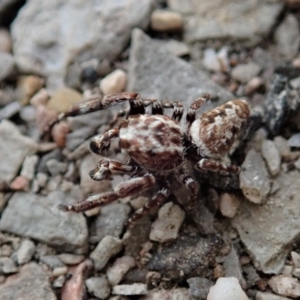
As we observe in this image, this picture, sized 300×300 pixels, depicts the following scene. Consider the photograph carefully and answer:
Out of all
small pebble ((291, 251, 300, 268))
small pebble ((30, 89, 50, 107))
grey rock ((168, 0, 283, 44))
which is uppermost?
grey rock ((168, 0, 283, 44))

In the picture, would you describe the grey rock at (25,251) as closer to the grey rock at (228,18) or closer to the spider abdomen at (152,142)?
the spider abdomen at (152,142)

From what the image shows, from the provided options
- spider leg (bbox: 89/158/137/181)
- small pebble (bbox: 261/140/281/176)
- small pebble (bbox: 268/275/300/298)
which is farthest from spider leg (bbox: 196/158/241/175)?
small pebble (bbox: 268/275/300/298)

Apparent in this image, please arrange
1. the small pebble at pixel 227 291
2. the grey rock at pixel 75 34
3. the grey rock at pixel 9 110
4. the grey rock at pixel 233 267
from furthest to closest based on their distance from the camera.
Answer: the grey rock at pixel 75 34 → the grey rock at pixel 9 110 → the grey rock at pixel 233 267 → the small pebble at pixel 227 291

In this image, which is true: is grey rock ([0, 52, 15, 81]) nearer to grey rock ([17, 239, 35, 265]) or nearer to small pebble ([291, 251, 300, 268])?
grey rock ([17, 239, 35, 265])

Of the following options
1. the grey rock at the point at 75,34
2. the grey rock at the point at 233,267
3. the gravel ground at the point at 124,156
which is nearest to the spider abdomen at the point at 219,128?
the gravel ground at the point at 124,156

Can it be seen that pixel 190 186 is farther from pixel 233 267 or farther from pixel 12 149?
pixel 12 149

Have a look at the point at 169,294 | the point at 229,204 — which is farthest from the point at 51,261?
the point at 229,204
